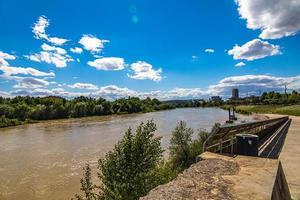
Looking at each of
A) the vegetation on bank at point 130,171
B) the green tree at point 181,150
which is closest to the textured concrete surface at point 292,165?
the vegetation on bank at point 130,171

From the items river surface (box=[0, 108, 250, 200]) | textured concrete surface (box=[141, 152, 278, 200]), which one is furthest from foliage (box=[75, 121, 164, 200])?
river surface (box=[0, 108, 250, 200])

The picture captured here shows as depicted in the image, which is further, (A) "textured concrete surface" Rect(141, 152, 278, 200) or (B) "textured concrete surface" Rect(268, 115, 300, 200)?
(B) "textured concrete surface" Rect(268, 115, 300, 200)

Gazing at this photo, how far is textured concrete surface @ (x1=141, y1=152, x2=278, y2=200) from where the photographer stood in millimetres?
4754

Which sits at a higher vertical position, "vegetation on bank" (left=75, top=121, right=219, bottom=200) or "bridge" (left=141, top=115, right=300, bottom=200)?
"bridge" (left=141, top=115, right=300, bottom=200)

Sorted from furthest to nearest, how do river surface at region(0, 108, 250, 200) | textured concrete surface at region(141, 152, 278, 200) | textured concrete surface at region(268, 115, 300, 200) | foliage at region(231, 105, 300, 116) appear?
A: 1. foliage at region(231, 105, 300, 116)
2. river surface at region(0, 108, 250, 200)
3. textured concrete surface at region(268, 115, 300, 200)
4. textured concrete surface at region(141, 152, 278, 200)

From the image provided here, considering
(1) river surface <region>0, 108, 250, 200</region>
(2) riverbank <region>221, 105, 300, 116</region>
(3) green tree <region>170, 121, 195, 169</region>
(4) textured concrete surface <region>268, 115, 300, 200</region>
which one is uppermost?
(2) riverbank <region>221, 105, 300, 116</region>

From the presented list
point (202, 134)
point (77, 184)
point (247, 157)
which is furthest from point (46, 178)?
point (247, 157)

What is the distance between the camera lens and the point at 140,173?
1021 centimetres

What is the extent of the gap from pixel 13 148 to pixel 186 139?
1996 cm

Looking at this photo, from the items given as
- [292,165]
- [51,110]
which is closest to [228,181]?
[292,165]

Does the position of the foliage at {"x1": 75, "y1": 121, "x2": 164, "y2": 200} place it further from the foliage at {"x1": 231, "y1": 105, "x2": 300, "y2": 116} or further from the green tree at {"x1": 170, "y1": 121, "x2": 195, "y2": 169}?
the foliage at {"x1": 231, "y1": 105, "x2": 300, "y2": 116}

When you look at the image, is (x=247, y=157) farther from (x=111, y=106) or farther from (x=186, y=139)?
(x=111, y=106)

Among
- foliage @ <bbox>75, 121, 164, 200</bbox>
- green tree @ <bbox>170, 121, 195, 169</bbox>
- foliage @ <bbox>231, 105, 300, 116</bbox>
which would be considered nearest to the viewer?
foliage @ <bbox>75, 121, 164, 200</bbox>

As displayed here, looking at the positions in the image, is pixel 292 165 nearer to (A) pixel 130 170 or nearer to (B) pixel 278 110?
(A) pixel 130 170
